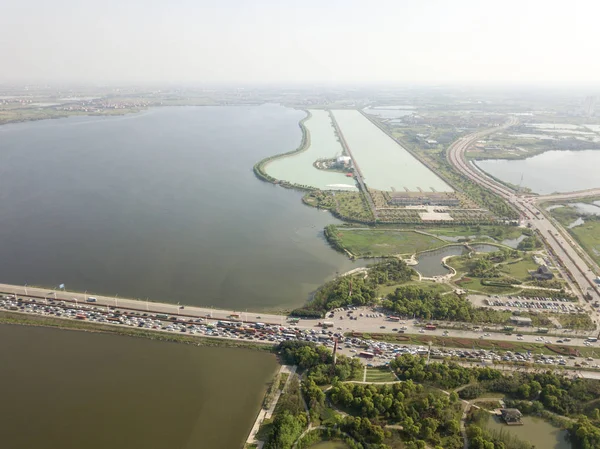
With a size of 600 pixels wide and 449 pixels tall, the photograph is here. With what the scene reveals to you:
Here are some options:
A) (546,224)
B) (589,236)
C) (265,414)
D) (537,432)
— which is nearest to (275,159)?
(546,224)

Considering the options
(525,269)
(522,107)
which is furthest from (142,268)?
(522,107)

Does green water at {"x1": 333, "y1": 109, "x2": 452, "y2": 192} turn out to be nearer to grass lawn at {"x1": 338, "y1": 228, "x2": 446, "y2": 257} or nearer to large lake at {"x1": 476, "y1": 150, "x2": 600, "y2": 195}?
large lake at {"x1": 476, "y1": 150, "x2": 600, "y2": 195}

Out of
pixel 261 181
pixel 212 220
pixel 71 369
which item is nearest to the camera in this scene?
pixel 71 369

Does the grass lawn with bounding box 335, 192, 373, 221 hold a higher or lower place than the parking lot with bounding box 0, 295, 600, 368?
higher

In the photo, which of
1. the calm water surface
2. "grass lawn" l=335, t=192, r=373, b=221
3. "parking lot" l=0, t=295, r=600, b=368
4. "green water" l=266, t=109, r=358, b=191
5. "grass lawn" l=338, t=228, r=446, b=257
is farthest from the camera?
"green water" l=266, t=109, r=358, b=191

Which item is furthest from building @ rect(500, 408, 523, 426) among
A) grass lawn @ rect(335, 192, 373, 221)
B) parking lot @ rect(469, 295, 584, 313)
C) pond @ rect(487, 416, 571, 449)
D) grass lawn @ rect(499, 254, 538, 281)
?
grass lawn @ rect(335, 192, 373, 221)

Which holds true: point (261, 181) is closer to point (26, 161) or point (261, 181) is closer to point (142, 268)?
point (142, 268)
